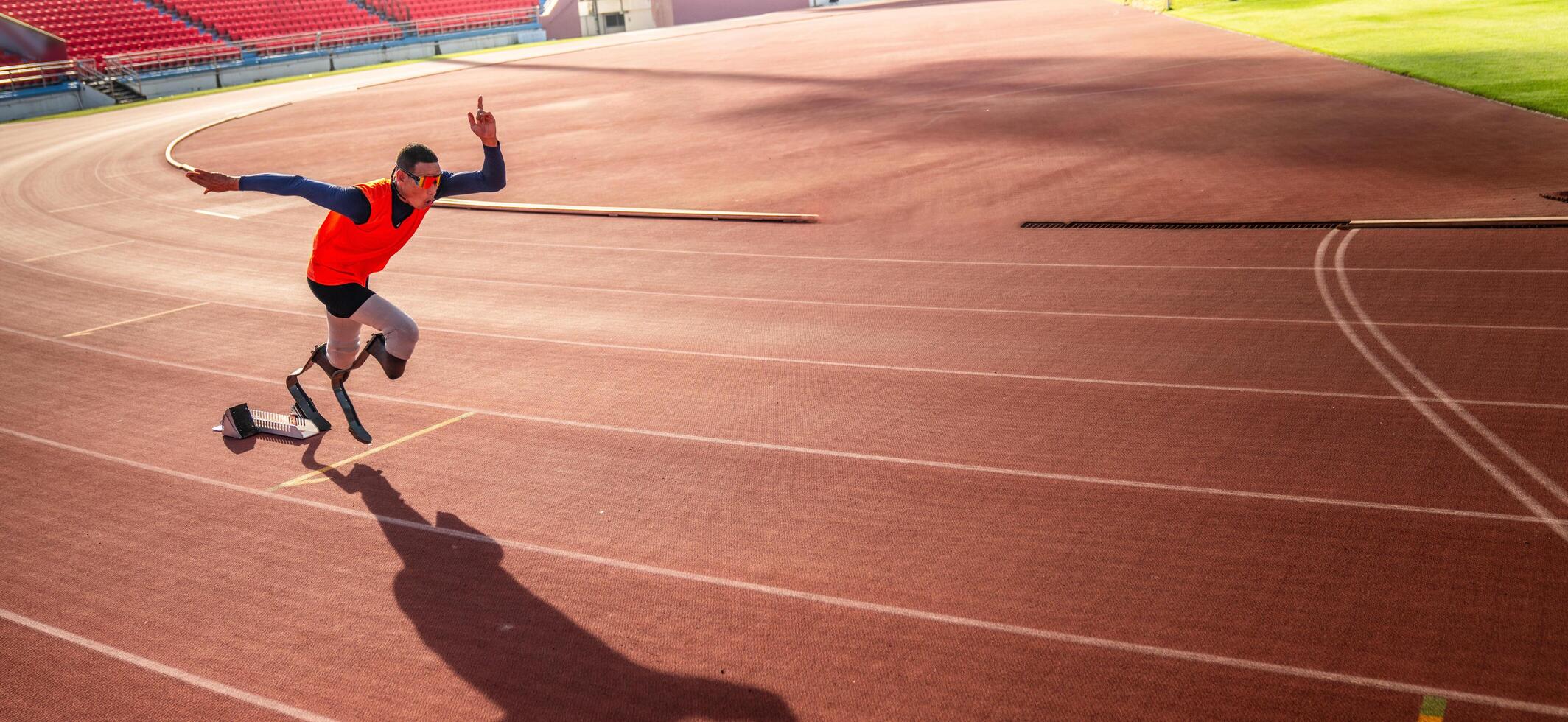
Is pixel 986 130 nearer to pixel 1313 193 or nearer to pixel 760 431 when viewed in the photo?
pixel 1313 193

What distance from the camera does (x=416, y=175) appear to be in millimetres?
6414

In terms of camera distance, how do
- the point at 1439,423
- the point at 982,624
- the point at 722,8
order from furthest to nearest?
1. the point at 722,8
2. the point at 1439,423
3. the point at 982,624

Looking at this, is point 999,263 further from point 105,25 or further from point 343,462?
point 105,25

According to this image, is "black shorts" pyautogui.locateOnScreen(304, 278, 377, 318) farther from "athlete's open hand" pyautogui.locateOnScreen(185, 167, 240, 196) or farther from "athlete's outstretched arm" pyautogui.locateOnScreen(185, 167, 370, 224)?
"athlete's open hand" pyautogui.locateOnScreen(185, 167, 240, 196)

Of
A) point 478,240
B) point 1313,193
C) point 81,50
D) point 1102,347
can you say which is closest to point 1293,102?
point 1313,193

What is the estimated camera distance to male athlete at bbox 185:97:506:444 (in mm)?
6398


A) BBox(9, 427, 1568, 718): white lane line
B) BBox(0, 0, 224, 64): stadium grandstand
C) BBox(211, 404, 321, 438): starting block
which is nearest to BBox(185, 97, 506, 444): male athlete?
BBox(211, 404, 321, 438): starting block

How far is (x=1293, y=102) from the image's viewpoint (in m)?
18.6

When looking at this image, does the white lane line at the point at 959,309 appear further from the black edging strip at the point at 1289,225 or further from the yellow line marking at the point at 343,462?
the yellow line marking at the point at 343,462

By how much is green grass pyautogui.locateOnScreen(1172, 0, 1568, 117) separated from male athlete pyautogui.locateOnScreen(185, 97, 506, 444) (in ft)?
54.5

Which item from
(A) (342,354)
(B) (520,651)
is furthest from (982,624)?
(A) (342,354)

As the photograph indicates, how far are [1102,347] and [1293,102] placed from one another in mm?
12767

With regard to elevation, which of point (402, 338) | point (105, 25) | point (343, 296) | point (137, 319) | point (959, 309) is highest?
point (105, 25)

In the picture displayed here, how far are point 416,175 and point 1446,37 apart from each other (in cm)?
2585
